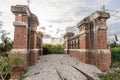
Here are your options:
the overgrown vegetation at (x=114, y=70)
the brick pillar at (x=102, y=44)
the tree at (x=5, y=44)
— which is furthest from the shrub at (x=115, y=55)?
the tree at (x=5, y=44)

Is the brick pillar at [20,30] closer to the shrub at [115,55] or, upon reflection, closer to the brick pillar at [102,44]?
the brick pillar at [102,44]

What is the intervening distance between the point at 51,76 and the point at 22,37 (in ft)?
10.8

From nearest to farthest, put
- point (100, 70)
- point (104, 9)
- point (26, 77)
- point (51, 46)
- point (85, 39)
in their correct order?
point (26, 77) < point (100, 70) < point (104, 9) < point (85, 39) < point (51, 46)

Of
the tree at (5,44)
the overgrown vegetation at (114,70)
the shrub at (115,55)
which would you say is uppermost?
the tree at (5,44)

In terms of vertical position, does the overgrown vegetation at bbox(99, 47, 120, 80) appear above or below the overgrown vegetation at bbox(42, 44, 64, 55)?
below

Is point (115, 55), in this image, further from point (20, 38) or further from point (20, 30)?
point (20, 30)

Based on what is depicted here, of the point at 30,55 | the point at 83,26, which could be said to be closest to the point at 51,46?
the point at 83,26

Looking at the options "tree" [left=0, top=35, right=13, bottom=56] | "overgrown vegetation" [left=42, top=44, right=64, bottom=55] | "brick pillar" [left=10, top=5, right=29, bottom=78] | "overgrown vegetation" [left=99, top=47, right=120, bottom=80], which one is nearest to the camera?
"overgrown vegetation" [left=99, top=47, right=120, bottom=80]

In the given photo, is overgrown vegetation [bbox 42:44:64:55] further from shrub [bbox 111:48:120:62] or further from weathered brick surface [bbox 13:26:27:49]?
weathered brick surface [bbox 13:26:27:49]

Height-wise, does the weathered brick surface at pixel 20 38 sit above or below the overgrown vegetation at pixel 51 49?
above

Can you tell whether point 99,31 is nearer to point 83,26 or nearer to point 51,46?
point 83,26

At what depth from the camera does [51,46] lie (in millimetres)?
28688

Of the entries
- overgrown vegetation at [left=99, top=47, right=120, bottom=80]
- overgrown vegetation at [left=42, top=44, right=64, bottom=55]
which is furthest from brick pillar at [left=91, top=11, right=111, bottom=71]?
overgrown vegetation at [left=42, top=44, right=64, bottom=55]

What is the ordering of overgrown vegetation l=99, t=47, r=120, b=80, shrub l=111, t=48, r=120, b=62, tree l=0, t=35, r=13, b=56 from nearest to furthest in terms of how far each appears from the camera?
overgrown vegetation l=99, t=47, r=120, b=80, tree l=0, t=35, r=13, b=56, shrub l=111, t=48, r=120, b=62
